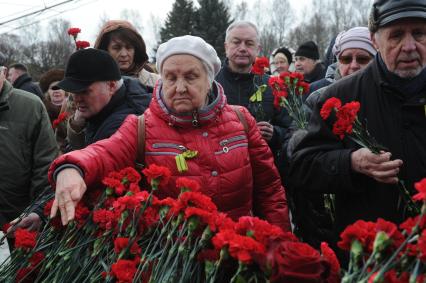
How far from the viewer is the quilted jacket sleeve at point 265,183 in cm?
232

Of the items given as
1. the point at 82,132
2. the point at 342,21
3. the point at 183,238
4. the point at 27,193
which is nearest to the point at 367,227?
the point at 183,238

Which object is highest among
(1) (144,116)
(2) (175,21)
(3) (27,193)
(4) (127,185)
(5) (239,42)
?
(2) (175,21)

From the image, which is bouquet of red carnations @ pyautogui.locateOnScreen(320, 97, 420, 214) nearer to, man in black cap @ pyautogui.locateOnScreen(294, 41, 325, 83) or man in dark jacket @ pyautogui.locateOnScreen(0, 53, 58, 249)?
man in dark jacket @ pyautogui.locateOnScreen(0, 53, 58, 249)

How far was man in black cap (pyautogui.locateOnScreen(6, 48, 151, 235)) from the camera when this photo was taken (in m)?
2.40

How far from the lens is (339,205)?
210 cm

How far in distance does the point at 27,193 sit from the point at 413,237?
2378mm

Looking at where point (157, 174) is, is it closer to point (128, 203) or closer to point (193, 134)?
point (128, 203)

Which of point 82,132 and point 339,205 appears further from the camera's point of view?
point 82,132

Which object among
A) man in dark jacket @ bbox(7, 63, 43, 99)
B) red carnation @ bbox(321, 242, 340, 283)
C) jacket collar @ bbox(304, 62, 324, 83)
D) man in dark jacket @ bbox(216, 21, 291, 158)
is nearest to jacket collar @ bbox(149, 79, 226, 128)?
red carnation @ bbox(321, 242, 340, 283)

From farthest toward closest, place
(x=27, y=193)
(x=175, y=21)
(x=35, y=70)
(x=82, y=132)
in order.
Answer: (x=35, y=70) → (x=175, y=21) → (x=27, y=193) → (x=82, y=132)

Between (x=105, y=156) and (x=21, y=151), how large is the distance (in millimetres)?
1174

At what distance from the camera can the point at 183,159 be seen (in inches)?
80.8

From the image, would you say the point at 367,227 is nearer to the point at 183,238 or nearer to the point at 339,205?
the point at 183,238

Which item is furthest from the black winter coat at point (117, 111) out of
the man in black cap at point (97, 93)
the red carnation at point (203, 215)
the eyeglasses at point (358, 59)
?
the eyeglasses at point (358, 59)
